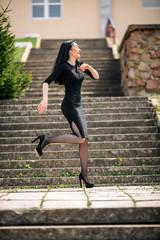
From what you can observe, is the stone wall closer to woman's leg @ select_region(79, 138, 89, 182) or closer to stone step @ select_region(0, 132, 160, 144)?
stone step @ select_region(0, 132, 160, 144)

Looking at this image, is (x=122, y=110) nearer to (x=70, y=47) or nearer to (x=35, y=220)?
(x=70, y=47)

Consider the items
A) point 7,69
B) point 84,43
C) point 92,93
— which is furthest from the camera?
point 84,43

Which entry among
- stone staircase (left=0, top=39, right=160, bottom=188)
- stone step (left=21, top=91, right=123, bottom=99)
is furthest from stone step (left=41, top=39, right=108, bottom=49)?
stone staircase (left=0, top=39, right=160, bottom=188)

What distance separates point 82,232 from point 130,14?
56.2ft

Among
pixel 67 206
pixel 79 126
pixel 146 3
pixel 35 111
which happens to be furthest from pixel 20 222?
pixel 146 3

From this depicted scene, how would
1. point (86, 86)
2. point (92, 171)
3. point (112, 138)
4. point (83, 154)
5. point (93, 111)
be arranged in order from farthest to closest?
point (86, 86), point (93, 111), point (112, 138), point (92, 171), point (83, 154)

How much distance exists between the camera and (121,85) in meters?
9.41

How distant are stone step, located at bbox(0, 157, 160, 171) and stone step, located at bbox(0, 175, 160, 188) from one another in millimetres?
369

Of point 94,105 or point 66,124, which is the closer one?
point 66,124

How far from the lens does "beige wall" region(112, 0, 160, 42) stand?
17.8 m

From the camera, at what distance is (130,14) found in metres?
17.8

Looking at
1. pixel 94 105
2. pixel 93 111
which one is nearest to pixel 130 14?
pixel 94 105

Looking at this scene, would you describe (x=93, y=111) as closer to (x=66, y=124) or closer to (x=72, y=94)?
(x=66, y=124)

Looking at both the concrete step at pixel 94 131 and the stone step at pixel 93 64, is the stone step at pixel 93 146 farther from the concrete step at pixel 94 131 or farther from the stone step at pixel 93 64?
the stone step at pixel 93 64
